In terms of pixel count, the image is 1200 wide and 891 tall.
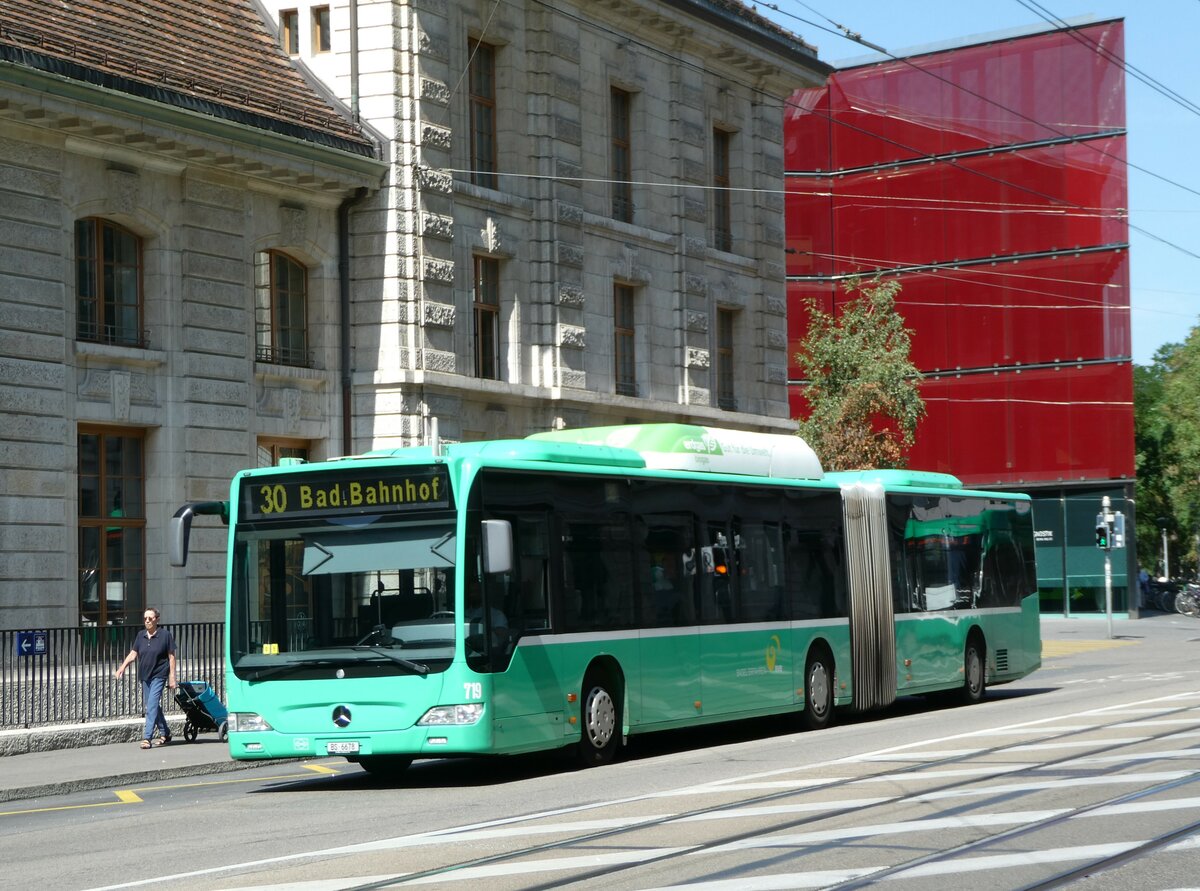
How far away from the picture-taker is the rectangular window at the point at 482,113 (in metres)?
31.8

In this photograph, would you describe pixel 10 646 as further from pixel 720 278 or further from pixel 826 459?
pixel 826 459

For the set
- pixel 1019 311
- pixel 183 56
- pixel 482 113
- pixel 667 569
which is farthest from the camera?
pixel 1019 311

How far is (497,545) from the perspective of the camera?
15.1 metres

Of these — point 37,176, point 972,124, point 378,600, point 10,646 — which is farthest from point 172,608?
point 972,124

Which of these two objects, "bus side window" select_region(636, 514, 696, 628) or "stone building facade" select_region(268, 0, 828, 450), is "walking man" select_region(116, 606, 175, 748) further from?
"stone building facade" select_region(268, 0, 828, 450)

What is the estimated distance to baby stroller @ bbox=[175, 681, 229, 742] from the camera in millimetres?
22047

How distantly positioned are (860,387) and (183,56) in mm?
20754

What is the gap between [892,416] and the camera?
43906 mm

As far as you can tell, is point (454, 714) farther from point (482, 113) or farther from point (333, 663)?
point (482, 113)

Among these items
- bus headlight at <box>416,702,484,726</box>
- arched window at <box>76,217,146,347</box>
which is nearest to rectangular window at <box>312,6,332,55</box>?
arched window at <box>76,217,146,347</box>

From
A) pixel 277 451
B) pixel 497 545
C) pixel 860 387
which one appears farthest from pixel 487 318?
pixel 497 545

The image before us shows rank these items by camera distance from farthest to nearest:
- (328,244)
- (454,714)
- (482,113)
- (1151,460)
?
(1151,460), (482,113), (328,244), (454,714)

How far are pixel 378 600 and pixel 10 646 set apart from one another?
7525 millimetres

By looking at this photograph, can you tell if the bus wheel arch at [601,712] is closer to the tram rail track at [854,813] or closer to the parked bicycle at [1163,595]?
the tram rail track at [854,813]
